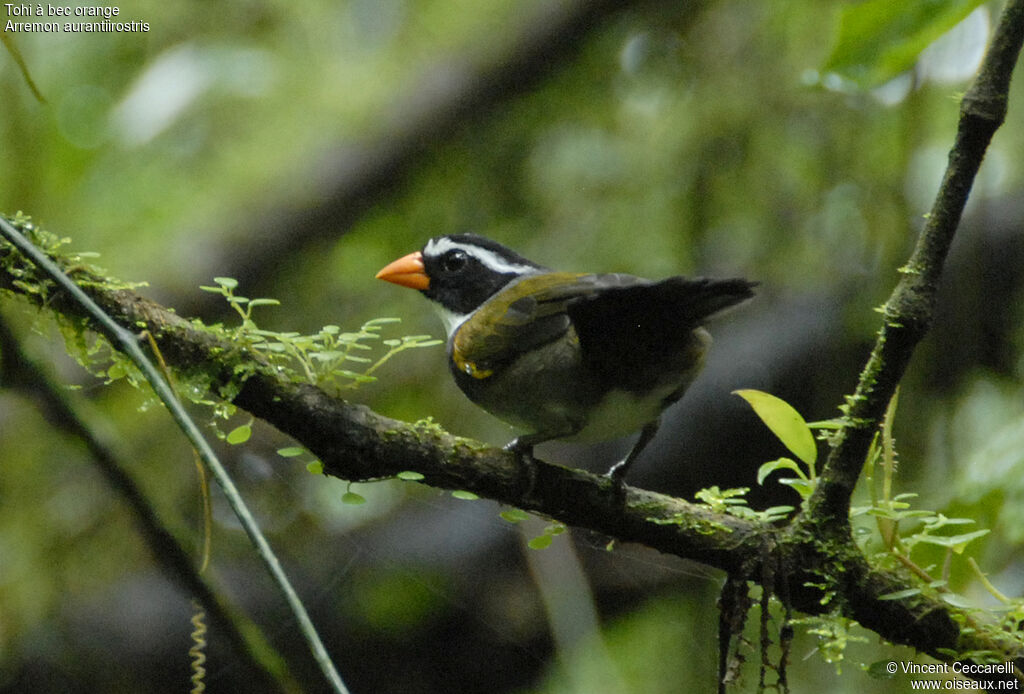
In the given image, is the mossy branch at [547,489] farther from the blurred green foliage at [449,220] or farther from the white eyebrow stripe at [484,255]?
the white eyebrow stripe at [484,255]

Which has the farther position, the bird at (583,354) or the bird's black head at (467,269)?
the bird's black head at (467,269)

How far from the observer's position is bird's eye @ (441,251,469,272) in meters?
3.63

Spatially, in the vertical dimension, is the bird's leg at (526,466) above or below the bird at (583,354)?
below

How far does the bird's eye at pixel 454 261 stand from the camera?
363cm

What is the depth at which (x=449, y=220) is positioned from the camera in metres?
5.60

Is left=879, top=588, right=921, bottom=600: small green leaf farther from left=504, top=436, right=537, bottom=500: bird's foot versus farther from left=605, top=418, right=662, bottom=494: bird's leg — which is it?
left=504, top=436, right=537, bottom=500: bird's foot

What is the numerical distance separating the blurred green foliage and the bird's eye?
3.09 ft

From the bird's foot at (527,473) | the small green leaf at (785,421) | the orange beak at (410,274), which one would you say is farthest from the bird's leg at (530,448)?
the orange beak at (410,274)

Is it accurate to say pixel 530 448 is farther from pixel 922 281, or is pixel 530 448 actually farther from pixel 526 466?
pixel 922 281

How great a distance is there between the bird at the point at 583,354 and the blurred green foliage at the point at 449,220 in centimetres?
72


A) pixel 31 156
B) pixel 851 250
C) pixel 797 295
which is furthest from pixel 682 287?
pixel 31 156

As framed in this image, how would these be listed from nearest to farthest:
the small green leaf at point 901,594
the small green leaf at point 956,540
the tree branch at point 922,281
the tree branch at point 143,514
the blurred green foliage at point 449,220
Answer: the tree branch at point 143,514 < the tree branch at point 922,281 < the small green leaf at point 956,540 < the small green leaf at point 901,594 < the blurred green foliage at point 449,220

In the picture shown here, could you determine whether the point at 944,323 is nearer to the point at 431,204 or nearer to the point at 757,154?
the point at 757,154

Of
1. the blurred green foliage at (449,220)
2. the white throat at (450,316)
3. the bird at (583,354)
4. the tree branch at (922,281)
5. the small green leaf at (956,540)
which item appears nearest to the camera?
the tree branch at (922,281)
